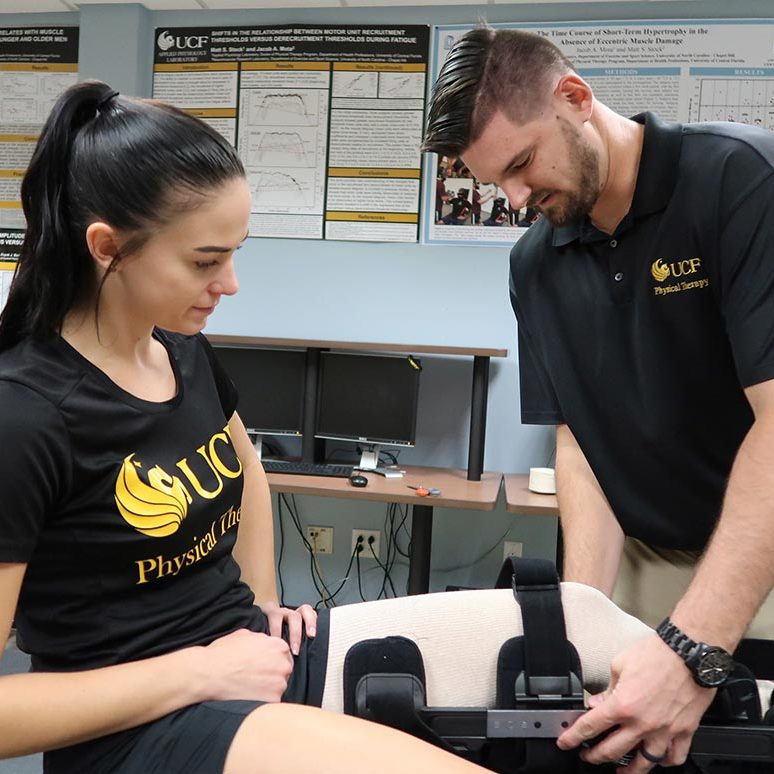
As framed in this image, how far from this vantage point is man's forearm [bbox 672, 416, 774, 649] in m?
0.85

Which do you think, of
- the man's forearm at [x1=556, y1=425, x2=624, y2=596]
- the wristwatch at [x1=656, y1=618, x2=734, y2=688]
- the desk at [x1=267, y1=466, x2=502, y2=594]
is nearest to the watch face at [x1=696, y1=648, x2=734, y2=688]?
the wristwatch at [x1=656, y1=618, x2=734, y2=688]

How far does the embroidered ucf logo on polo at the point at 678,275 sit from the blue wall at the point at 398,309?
1713mm

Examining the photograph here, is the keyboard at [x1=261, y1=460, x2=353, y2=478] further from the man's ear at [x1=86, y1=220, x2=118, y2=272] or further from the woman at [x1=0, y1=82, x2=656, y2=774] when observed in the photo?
the man's ear at [x1=86, y1=220, x2=118, y2=272]

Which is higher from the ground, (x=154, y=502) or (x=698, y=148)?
(x=698, y=148)

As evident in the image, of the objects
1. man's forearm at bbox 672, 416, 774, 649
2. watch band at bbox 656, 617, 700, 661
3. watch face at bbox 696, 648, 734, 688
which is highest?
man's forearm at bbox 672, 416, 774, 649

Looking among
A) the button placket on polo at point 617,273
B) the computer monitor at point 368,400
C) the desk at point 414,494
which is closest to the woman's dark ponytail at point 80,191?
the button placket on polo at point 617,273

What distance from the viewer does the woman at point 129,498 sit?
2.36 ft

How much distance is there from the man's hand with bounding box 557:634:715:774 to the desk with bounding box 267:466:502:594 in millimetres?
1500

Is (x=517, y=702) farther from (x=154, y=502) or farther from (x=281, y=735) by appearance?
(x=154, y=502)

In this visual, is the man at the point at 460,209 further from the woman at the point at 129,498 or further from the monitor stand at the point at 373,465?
the woman at the point at 129,498

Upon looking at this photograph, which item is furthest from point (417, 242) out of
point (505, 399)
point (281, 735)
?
point (281, 735)

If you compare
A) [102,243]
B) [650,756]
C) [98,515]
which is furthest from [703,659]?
[102,243]

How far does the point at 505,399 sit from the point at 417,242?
0.72 meters

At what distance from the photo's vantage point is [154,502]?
0.83 metres
